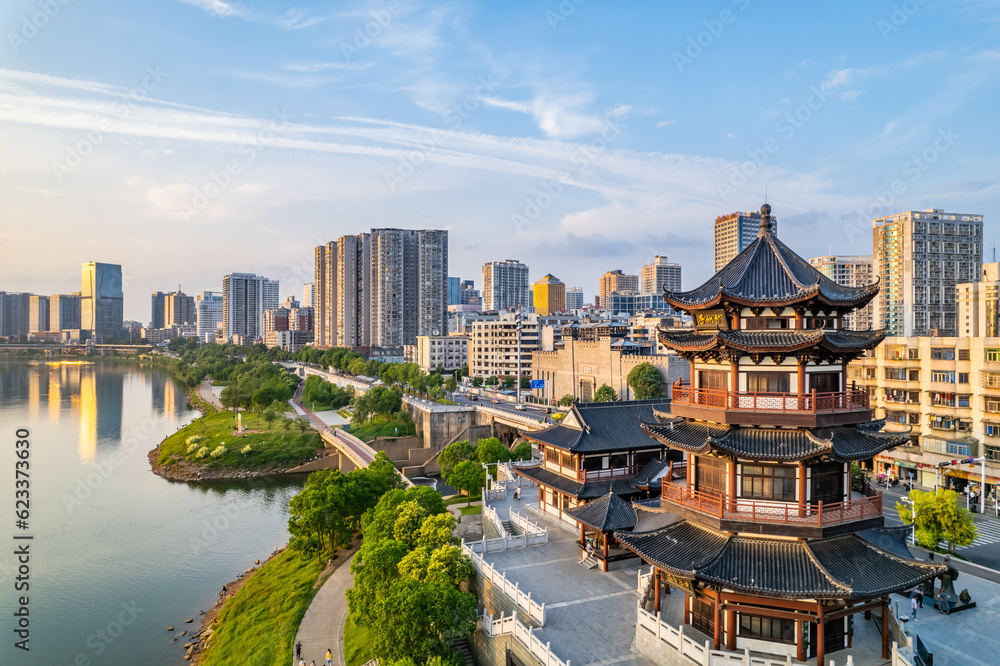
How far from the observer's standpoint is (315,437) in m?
76.4

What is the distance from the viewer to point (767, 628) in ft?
59.4

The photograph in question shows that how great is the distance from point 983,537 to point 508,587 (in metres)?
29.2

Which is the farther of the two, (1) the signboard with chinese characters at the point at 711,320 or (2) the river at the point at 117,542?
(2) the river at the point at 117,542

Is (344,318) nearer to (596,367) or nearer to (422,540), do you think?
(596,367)

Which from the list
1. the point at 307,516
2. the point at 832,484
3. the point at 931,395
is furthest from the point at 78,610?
the point at 931,395

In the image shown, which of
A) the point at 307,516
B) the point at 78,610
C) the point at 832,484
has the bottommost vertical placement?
the point at 78,610

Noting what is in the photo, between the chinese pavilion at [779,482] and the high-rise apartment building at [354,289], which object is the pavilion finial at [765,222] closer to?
the chinese pavilion at [779,482]

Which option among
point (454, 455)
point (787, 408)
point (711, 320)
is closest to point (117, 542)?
point (454, 455)

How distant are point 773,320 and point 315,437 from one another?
220ft

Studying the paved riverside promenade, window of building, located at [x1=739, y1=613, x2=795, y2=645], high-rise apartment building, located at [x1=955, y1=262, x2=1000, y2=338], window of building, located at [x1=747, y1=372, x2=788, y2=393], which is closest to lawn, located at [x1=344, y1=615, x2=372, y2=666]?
the paved riverside promenade

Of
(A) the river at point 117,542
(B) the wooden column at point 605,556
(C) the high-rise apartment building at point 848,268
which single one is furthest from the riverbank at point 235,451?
(C) the high-rise apartment building at point 848,268

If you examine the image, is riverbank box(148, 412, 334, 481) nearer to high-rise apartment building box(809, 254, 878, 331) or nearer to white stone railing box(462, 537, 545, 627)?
white stone railing box(462, 537, 545, 627)

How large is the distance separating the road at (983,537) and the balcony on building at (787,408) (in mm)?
19497

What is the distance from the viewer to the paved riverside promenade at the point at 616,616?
19484 mm
